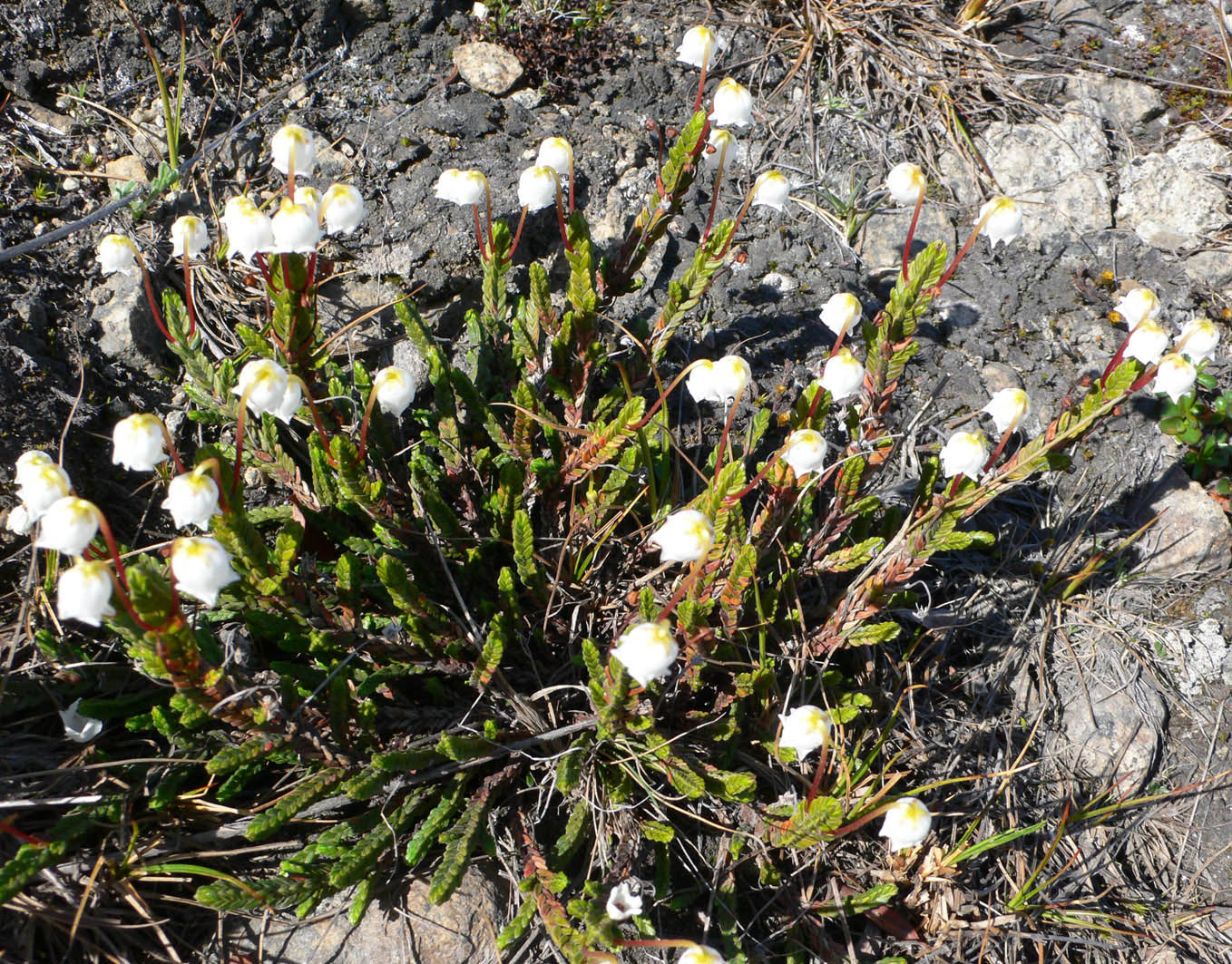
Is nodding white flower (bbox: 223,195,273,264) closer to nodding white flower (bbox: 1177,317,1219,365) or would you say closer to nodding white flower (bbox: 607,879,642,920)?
nodding white flower (bbox: 607,879,642,920)

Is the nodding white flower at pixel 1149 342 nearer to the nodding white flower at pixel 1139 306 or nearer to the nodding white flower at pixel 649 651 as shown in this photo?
the nodding white flower at pixel 1139 306

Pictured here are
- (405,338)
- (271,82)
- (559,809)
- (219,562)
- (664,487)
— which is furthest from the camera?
(271,82)

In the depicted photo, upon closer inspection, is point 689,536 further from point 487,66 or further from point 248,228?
point 487,66

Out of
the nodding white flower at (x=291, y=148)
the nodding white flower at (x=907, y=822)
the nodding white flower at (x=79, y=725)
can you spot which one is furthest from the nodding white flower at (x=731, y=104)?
the nodding white flower at (x=79, y=725)

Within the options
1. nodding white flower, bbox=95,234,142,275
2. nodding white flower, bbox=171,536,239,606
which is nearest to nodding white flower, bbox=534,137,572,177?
nodding white flower, bbox=95,234,142,275

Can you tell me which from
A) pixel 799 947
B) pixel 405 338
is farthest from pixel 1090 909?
pixel 405 338

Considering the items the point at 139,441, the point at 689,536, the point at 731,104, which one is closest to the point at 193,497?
the point at 139,441

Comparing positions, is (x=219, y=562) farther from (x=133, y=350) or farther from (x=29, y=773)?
(x=133, y=350)

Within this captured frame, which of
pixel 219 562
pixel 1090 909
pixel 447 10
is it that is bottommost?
pixel 1090 909
